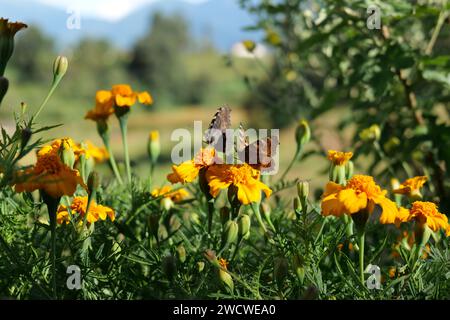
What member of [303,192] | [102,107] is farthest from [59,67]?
[303,192]

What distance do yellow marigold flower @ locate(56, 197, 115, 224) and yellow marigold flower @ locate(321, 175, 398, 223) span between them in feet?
1.14

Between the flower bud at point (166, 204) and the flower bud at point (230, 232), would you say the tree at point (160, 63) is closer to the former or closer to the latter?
the flower bud at point (166, 204)

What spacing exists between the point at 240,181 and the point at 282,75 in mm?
1429

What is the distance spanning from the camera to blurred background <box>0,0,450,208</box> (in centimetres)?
154

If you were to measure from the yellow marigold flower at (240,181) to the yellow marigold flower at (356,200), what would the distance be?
4.2 inches

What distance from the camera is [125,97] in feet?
4.24

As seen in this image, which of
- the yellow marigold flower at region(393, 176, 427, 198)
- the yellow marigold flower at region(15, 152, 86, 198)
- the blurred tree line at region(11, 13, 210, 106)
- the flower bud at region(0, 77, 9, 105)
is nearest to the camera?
the yellow marigold flower at region(15, 152, 86, 198)

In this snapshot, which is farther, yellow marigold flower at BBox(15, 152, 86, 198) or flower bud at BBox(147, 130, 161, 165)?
flower bud at BBox(147, 130, 161, 165)

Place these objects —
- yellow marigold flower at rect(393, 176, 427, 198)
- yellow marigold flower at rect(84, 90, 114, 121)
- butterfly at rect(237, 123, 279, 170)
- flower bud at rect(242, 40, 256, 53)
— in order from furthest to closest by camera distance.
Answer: flower bud at rect(242, 40, 256, 53)
yellow marigold flower at rect(84, 90, 114, 121)
yellow marigold flower at rect(393, 176, 427, 198)
butterfly at rect(237, 123, 279, 170)

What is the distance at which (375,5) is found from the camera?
1374mm

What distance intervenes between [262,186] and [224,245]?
0.34 ft

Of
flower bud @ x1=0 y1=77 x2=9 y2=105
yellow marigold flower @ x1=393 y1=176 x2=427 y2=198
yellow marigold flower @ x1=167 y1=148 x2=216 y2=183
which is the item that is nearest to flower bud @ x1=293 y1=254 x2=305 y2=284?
yellow marigold flower @ x1=167 y1=148 x2=216 y2=183

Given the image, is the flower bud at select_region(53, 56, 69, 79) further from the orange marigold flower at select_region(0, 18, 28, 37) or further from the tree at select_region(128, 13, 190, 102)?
A: the tree at select_region(128, 13, 190, 102)
